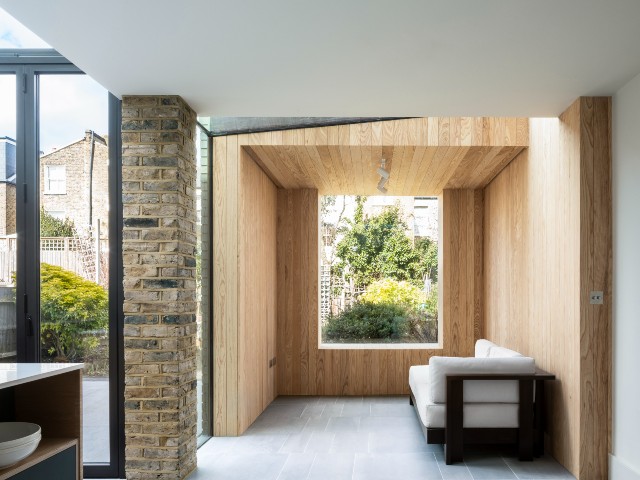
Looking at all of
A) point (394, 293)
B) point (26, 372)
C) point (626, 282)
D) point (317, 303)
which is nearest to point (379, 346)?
point (394, 293)

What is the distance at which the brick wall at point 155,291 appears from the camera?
3777 millimetres

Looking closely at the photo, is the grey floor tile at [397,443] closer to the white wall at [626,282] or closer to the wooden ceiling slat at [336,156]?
the white wall at [626,282]

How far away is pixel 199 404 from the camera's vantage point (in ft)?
15.9

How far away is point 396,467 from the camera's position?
4332 mm

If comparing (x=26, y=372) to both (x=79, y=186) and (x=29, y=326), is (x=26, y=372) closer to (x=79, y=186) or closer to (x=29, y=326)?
(x=29, y=326)

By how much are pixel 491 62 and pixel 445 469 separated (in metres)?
2.69

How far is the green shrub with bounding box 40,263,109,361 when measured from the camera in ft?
13.3

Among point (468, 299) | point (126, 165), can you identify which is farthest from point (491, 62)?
point (468, 299)

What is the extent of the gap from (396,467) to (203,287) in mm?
1991

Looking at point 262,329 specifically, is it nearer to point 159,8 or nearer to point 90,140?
point 90,140

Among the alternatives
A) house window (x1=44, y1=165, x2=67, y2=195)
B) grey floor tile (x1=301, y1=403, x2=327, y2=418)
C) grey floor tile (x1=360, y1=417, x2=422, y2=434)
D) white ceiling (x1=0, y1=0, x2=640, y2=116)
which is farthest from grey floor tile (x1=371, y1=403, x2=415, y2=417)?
house window (x1=44, y1=165, x2=67, y2=195)

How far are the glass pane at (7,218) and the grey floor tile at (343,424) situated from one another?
2712 millimetres

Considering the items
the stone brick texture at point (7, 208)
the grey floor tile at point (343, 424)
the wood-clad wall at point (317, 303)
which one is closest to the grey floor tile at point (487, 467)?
the grey floor tile at point (343, 424)

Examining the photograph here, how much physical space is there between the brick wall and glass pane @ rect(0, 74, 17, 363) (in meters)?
0.82
